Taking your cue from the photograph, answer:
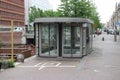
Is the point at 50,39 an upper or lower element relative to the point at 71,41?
upper

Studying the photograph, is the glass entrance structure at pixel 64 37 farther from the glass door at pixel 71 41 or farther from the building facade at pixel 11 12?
the building facade at pixel 11 12

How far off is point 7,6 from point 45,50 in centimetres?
9874

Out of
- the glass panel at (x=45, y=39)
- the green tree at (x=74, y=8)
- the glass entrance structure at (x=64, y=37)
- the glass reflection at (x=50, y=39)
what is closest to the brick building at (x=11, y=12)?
the green tree at (x=74, y=8)

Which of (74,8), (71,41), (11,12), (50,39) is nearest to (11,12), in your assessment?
(11,12)

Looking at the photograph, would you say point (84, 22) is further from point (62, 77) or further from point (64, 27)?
point (62, 77)

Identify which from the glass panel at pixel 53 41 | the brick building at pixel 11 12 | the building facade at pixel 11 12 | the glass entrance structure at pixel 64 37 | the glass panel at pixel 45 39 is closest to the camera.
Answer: the glass entrance structure at pixel 64 37

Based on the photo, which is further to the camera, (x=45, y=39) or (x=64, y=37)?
(x=45, y=39)

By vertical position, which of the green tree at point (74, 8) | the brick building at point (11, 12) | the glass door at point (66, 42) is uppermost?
the brick building at point (11, 12)

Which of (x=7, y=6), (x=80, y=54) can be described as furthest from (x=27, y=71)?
(x=7, y=6)

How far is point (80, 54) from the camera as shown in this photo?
85.3 ft

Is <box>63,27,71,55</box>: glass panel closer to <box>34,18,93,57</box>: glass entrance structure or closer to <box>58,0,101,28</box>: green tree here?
<box>34,18,93,57</box>: glass entrance structure

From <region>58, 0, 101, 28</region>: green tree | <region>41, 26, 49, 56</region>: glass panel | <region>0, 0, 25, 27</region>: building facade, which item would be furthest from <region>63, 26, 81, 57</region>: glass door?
<region>0, 0, 25, 27</region>: building facade

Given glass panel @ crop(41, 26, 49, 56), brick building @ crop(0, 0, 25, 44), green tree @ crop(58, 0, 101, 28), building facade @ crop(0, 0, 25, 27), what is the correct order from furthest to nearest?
building facade @ crop(0, 0, 25, 27)
brick building @ crop(0, 0, 25, 44)
green tree @ crop(58, 0, 101, 28)
glass panel @ crop(41, 26, 49, 56)

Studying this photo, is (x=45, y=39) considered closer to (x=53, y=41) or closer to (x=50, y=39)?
(x=50, y=39)
